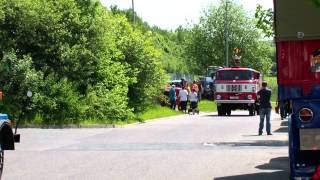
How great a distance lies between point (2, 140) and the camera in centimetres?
1134

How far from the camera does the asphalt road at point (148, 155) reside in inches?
503

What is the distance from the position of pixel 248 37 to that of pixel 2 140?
69504mm

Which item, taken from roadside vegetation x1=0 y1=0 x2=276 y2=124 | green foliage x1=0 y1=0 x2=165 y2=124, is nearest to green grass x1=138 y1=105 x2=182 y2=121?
roadside vegetation x1=0 y1=0 x2=276 y2=124

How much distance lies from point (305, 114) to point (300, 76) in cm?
58

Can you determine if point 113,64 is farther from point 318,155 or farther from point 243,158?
point 318,155

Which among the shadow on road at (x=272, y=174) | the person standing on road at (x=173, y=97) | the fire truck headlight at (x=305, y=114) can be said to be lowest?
the shadow on road at (x=272, y=174)

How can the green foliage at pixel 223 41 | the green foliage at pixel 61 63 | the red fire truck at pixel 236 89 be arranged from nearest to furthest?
the green foliage at pixel 61 63
the red fire truck at pixel 236 89
the green foliage at pixel 223 41

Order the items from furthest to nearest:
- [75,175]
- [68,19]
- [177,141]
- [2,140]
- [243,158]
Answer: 1. [68,19]
2. [177,141]
3. [243,158]
4. [75,175]
5. [2,140]

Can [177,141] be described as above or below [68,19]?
below

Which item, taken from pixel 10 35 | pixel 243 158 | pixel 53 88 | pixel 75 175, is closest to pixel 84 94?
pixel 53 88

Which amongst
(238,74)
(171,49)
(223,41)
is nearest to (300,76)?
(238,74)

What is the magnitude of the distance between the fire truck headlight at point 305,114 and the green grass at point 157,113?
75.4ft

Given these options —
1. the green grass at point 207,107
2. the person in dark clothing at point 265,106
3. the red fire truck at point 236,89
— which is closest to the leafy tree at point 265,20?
the person in dark clothing at point 265,106

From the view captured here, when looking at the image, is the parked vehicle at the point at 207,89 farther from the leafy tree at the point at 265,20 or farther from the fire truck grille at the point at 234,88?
the leafy tree at the point at 265,20
